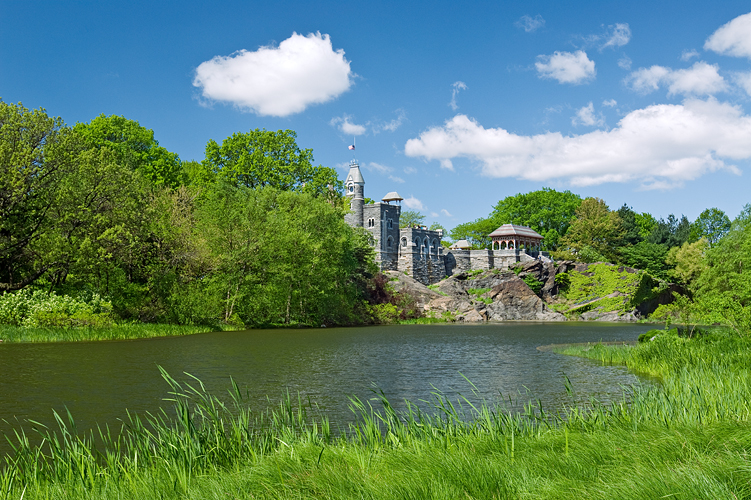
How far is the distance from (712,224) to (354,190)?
159 ft

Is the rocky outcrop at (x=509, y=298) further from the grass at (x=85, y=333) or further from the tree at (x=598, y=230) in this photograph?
the grass at (x=85, y=333)

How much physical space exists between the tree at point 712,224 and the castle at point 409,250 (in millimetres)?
24562

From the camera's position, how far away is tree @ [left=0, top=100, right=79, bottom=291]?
90.7 ft

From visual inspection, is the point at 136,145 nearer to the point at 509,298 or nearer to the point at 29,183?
the point at 29,183

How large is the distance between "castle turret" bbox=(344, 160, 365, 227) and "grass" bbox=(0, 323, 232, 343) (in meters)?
37.0

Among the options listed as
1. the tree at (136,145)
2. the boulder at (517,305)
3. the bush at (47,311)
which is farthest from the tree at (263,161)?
the bush at (47,311)

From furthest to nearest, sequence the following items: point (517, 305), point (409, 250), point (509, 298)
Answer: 1. point (409, 250)
2. point (509, 298)
3. point (517, 305)

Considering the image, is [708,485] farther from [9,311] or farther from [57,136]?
[57,136]

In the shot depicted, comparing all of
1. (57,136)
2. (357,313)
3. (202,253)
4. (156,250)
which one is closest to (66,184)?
(57,136)

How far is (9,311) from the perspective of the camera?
26.1m

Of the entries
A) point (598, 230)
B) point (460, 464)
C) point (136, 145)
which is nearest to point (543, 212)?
point (598, 230)

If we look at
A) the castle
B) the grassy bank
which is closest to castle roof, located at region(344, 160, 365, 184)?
the castle

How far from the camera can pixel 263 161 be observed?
53781 mm

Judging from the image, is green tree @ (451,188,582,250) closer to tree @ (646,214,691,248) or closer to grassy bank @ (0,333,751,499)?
tree @ (646,214,691,248)
